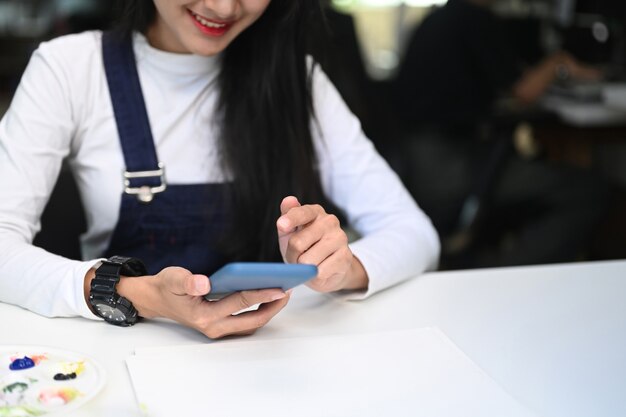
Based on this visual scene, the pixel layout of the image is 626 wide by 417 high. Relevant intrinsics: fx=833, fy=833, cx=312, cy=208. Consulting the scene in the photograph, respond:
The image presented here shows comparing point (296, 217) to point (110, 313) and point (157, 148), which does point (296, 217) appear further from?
point (157, 148)

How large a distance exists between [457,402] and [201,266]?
24.4 inches

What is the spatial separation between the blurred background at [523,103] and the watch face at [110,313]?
1.35 metres

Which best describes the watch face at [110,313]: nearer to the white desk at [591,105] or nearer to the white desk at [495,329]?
the white desk at [495,329]

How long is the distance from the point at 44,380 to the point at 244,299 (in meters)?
0.22

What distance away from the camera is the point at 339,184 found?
1.44m

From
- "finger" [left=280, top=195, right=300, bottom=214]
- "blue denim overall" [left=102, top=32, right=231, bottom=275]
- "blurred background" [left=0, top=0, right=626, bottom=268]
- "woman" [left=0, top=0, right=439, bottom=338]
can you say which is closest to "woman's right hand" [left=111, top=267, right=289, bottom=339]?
"finger" [left=280, top=195, right=300, bottom=214]

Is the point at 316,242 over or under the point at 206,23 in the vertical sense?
under

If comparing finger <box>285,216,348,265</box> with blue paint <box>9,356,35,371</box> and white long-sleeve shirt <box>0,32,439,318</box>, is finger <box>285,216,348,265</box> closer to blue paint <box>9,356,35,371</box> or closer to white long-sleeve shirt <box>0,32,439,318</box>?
white long-sleeve shirt <box>0,32,439,318</box>

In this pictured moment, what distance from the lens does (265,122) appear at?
138cm

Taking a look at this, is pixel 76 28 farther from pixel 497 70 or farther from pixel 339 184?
pixel 339 184

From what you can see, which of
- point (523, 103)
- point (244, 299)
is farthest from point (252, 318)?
point (523, 103)

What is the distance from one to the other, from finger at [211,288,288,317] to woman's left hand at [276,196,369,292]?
9cm

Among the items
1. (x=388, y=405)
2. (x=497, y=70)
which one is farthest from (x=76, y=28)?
(x=388, y=405)

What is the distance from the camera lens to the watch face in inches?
38.5
